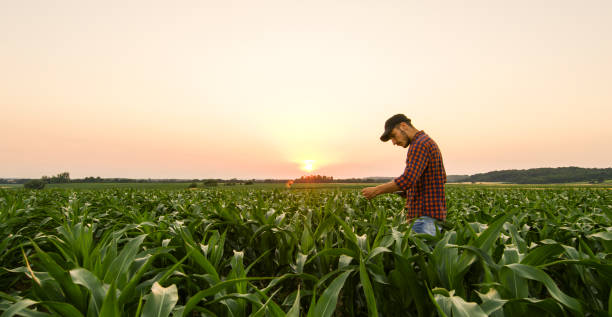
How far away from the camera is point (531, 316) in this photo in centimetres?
148

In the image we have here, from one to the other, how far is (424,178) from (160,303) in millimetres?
3458

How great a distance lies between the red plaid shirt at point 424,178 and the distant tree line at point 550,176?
12489cm

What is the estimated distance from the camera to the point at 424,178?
377 centimetres

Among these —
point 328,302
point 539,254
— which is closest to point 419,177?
point 539,254

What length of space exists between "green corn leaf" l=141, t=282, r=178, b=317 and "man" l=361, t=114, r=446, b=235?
2.85 m

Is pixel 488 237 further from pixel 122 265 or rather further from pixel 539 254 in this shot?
pixel 122 265

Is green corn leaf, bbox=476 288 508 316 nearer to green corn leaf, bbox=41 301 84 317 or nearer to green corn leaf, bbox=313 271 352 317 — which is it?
green corn leaf, bbox=313 271 352 317

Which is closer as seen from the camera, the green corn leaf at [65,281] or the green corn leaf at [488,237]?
the green corn leaf at [65,281]

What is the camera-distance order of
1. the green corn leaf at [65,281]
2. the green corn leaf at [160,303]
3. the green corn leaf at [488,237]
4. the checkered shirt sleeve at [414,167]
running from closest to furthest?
the green corn leaf at [160,303]
the green corn leaf at [65,281]
the green corn leaf at [488,237]
the checkered shirt sleeve at [414,167]

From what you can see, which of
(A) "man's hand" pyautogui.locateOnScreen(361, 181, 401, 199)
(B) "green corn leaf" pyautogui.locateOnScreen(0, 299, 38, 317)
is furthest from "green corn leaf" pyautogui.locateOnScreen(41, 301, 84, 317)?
(A) "man's hand" pyautogui.locateOnScreen(361, 181, 401, 199)

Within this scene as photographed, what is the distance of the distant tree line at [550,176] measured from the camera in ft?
317

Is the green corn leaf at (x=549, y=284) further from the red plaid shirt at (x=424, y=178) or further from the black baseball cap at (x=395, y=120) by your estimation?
the black baseball cap at (x=395, y=120)

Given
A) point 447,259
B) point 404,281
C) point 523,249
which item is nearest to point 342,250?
point 404,281

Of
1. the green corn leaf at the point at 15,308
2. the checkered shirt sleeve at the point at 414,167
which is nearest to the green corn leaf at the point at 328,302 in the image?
the green corn leaf at the point at 15,308
